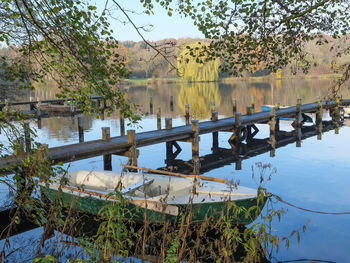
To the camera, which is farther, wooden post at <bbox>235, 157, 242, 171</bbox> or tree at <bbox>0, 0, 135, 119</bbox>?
wooden post at <bbox>235, 157, 242, 171</bbox>

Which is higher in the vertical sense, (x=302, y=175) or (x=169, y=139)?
(x=169, y=139)

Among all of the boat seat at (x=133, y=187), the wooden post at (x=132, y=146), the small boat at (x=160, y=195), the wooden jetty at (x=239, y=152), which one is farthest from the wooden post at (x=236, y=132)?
the boat seat at (x=133, y=187)

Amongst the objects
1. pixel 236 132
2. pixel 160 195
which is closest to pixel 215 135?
pixel 236 132

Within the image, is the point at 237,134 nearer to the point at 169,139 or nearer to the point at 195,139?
the point at 195,139

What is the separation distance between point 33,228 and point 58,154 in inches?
113

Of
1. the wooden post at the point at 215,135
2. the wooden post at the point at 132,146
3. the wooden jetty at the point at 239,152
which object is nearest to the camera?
the wooden post at the point at 132,146

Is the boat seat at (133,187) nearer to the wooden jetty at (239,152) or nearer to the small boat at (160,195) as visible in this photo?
the small boat at (160,195)

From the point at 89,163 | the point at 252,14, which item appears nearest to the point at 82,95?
the point at 252,14

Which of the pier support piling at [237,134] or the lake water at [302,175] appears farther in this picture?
the pier support piling at [237,134]

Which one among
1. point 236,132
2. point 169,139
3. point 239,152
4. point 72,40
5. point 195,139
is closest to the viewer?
point 72,40

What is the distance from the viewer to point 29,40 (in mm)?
4887

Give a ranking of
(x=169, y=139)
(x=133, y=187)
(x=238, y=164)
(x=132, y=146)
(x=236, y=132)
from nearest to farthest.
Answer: (x=133, y=187)
(x=132, y=146)
(x=169, y=139)
(x=238, y=164)
(x=236, y=132)

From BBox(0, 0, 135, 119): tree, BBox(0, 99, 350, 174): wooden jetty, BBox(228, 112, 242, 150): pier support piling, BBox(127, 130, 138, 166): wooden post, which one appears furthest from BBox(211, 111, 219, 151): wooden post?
BBox(0, 0, 135, 119): tree

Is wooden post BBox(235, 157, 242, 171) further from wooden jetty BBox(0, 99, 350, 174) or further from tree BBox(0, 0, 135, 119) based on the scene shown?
tree BBox(0, 0, 135, 119)
